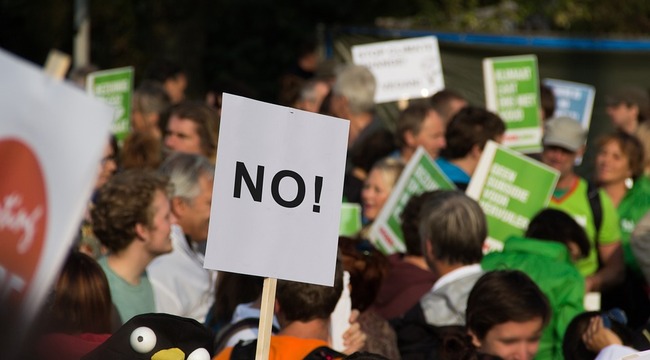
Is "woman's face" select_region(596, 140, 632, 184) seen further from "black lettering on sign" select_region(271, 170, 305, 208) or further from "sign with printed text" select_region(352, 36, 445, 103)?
"black lettering on sign" select_region(271, 170, 305, 208)

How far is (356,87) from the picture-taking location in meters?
8.34

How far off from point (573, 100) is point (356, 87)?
265 centimetres

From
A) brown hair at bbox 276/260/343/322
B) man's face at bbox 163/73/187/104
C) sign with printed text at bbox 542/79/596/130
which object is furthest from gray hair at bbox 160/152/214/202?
sign with printed text at bbox 542/79/596/130

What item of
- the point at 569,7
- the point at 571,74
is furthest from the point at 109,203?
the point at 569,7

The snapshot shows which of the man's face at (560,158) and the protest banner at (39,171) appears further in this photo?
the man's face at (560,158)

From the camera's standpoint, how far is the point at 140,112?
28.9 ft

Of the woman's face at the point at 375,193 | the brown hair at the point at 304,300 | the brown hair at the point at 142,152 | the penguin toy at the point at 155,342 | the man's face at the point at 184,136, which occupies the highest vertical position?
the man's face at the point at 184,136

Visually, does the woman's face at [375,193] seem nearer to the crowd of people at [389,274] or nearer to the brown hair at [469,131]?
the crowd of people at [389,274]

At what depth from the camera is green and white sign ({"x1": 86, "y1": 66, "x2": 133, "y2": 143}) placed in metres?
9.19

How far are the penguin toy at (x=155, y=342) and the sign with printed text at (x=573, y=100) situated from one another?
7142 millimetres

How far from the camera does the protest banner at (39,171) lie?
9.02ft

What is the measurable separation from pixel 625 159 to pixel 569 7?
31.3 ft

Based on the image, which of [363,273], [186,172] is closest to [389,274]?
[363,273]

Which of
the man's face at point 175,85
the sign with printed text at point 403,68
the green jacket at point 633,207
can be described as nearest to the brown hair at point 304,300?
the green jacket at point 633,207
